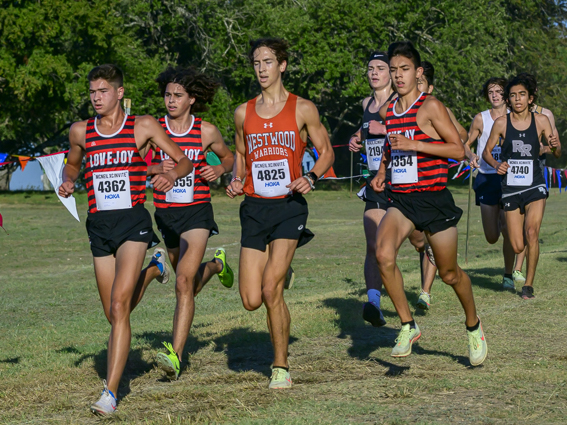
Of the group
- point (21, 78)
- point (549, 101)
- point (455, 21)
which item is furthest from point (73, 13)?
point (549, 101)

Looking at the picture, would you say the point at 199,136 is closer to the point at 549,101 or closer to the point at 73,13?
the point at 73,13

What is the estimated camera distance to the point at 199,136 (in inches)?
282

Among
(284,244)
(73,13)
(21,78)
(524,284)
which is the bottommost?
(524,284)

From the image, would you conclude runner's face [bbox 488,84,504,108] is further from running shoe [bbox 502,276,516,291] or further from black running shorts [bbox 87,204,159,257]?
black running shorts [bbox 87,204,159,257]

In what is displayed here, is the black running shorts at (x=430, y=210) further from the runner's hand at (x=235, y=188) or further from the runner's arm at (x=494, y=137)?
the runner's arm at (x=494, y=137)

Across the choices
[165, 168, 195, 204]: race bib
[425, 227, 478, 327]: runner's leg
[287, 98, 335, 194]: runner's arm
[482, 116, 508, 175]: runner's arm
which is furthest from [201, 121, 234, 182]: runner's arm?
[482, 116, 508, 175]: runner's arm

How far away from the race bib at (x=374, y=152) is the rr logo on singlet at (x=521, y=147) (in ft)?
8.22

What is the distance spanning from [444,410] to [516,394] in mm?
625

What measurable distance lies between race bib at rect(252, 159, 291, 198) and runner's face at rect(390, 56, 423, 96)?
1151 mm

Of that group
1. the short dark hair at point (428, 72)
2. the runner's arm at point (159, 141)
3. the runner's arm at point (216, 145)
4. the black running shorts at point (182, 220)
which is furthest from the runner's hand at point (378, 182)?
the short dark hair at point (428, 72)

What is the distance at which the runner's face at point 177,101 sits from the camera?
7.15 metres

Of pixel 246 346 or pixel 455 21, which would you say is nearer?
pixel 246 346

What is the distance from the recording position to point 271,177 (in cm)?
600

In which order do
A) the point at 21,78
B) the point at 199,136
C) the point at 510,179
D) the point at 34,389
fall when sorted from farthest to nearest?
the point at 21,78 → the point at 510,179 → the point at 199,136 → the point at 34,389
